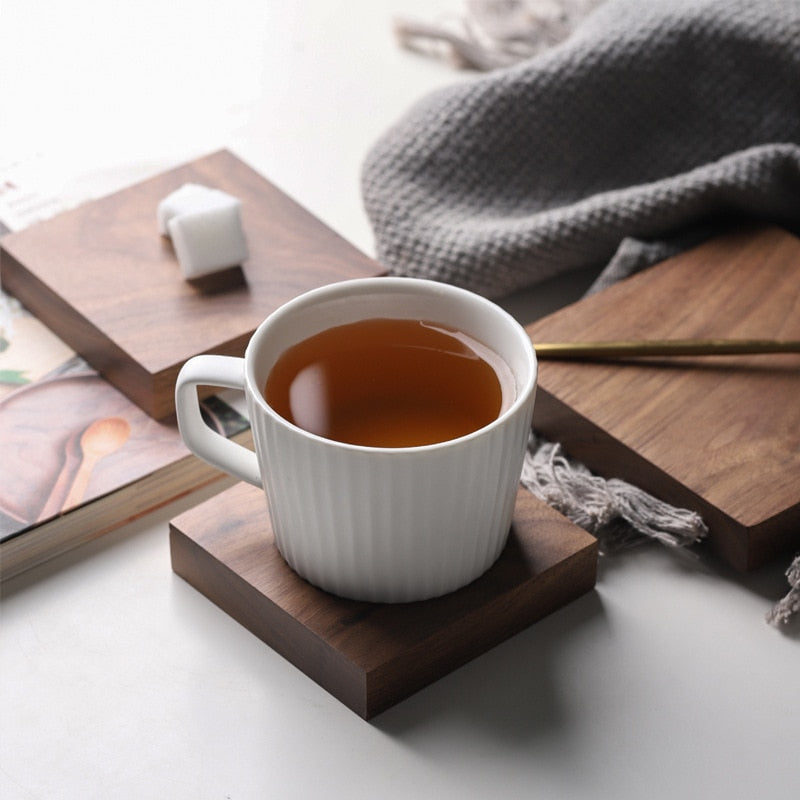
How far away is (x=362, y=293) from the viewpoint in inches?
24.9

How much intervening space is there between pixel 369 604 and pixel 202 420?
0.12m

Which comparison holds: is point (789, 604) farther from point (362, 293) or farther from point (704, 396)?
point (362, 293)

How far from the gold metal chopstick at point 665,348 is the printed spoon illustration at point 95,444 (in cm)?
25

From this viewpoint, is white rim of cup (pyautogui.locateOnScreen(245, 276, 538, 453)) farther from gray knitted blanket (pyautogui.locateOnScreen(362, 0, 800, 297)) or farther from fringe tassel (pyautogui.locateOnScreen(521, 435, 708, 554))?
gray knitted blanket (pyautogui.locateOnScreen(362, 0, 800, 297))

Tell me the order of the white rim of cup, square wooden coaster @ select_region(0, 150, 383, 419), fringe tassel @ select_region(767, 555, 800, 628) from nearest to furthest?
the white rim of cup, fringe tassel @ select_region(767, 555, 800, 628), square wooden coaster @ select_region(0, 150, 383, 419)

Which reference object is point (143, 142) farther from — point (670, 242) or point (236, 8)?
point (670, 242)

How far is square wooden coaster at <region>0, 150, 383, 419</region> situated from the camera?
30.1 inches

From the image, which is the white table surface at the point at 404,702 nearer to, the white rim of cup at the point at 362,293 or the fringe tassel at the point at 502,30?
the white rim of cup at the point at 362,293

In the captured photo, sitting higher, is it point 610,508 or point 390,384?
point 390,384

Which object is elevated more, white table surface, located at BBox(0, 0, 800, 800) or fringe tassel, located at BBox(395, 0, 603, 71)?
fringe tassel, located at BBox(395, 0, 603, 71)

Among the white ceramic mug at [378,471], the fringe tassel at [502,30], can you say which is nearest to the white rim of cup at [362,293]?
the white ceramic mug at [378,471]

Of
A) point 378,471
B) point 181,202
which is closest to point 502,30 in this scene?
point 181,202

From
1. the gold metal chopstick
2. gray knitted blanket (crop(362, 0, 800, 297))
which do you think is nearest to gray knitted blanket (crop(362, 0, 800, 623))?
gray knitted blanket (crop(362, 0, 800, 297))

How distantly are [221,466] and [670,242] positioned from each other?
1.27 feet
